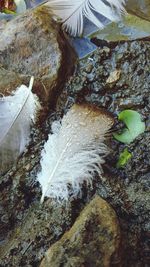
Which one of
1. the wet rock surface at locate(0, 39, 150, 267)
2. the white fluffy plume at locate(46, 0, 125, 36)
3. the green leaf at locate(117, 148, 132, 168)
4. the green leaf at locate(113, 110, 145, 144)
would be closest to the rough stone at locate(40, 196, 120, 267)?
the wet rock surface at locate(0, 39, 150, 267)

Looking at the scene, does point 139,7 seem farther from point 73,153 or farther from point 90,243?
point 90,243

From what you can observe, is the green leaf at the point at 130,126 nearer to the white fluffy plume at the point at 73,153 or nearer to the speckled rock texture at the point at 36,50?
the white fluffy plume at the point at 73,153

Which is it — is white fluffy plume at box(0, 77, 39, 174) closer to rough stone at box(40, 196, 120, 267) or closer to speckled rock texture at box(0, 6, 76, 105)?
speckled rock texture at box(0, 6, 76, 105)

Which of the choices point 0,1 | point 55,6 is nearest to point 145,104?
point 55,6

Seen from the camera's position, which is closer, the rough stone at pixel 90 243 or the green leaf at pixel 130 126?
the rough stone at pixel 90 243

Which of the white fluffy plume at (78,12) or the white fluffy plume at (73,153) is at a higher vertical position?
the white fluffy plume at (78,12)

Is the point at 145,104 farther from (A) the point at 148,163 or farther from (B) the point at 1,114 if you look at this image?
(B) the point at 1,114

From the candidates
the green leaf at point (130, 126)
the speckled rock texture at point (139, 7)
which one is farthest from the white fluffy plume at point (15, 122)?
the speckled rock texture at point (139, 7)
